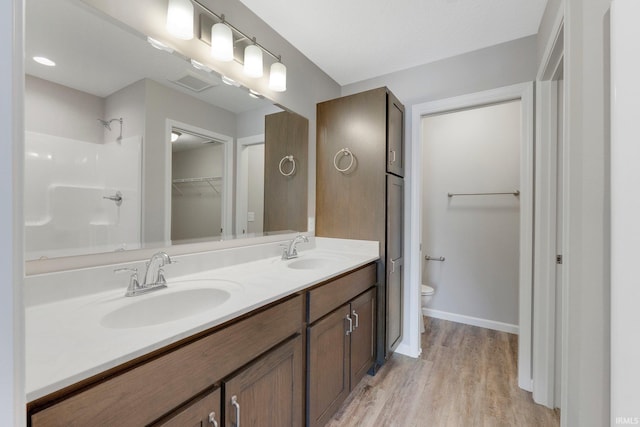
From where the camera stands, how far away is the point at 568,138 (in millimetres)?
1037

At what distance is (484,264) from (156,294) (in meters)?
2.84

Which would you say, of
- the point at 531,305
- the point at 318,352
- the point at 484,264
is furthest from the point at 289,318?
the point at 484,264

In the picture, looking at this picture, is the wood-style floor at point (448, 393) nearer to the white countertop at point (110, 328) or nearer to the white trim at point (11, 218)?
the white countertop at point (110, 328)

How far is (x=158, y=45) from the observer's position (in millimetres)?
1234

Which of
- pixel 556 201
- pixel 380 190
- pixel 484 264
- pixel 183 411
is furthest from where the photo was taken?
pixel 484 264

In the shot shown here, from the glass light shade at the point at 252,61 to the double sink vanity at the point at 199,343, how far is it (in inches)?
41.7

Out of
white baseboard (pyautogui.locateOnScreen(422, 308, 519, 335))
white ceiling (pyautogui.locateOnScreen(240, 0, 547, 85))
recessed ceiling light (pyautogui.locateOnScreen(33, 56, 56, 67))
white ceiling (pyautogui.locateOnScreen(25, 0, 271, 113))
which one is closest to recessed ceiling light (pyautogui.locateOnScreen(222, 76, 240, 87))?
white ceiling (pyautogui.locateOnScreen(25, 0, 271, 113))

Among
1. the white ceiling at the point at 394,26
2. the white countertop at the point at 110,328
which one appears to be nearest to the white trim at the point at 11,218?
the white countertop at the point at 110,328

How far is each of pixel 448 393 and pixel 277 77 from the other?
2.33 metres

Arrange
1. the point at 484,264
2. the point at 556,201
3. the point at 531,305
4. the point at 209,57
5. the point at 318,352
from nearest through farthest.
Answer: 1. the point at 318,352
2. the point at 209,57
3. the point at 556,201
4. the point at 531,305
5. the point at 484,264

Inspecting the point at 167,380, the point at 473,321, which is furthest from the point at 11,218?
the point at 473,321

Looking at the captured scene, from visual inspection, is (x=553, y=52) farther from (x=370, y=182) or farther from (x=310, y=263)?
(x=310, y=263)

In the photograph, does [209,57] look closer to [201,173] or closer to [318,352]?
[201,173]

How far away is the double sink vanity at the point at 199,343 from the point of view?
0.60 metres
